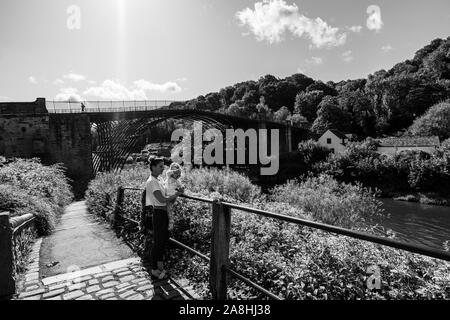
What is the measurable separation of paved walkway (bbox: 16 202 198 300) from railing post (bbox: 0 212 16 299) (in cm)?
17

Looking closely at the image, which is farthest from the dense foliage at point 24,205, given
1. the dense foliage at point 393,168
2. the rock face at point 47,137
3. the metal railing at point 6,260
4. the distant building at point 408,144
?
the distant building at point 408,144

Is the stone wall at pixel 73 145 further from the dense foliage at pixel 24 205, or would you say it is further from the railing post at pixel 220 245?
the railing post at pixel 220 245

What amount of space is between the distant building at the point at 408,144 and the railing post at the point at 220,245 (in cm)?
4109

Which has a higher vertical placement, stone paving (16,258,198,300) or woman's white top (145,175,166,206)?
woman's white top (145,175,166,206)

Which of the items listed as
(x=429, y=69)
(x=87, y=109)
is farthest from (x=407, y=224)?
(x=429, y=69)

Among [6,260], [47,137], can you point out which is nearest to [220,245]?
[6,260]

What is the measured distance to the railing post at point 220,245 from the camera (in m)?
Answer: 3.00

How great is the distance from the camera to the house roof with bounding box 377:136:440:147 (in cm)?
3831

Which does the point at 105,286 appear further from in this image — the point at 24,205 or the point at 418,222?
the point at 418,222

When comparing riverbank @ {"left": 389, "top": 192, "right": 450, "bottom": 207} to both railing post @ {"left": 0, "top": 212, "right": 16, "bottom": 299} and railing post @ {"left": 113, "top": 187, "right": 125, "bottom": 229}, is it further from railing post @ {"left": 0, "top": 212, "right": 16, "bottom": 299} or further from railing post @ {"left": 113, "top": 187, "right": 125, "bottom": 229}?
railing post @ {"left": 0, "top": 212, "right": 16, "bottom": 299}

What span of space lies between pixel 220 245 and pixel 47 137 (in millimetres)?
25486

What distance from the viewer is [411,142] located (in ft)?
131

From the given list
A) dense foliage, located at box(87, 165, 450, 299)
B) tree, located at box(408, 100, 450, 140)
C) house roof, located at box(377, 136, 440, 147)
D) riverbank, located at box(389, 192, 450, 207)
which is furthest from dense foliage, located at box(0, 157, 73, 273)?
tree, located at box(408, 100, 450, 140)
